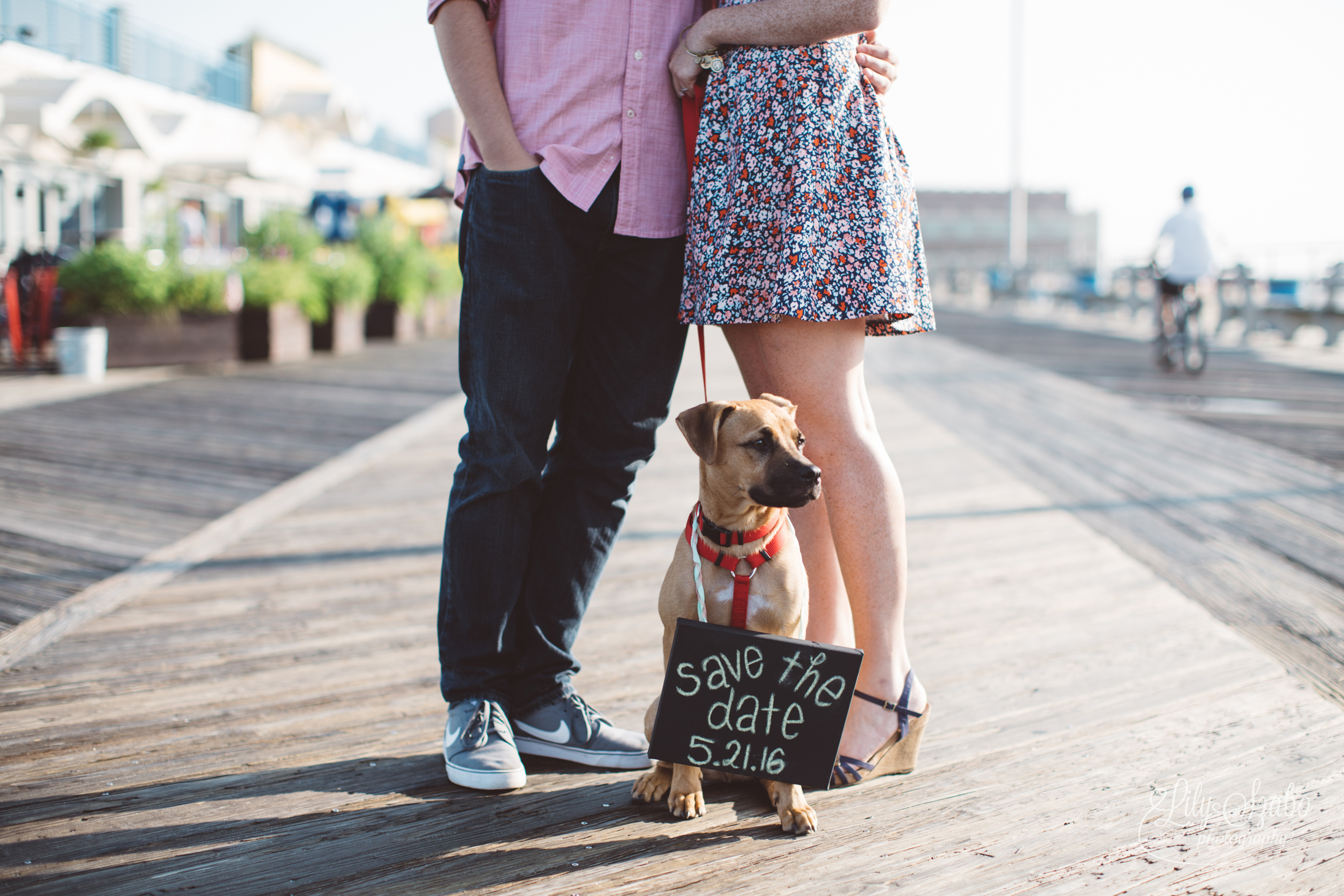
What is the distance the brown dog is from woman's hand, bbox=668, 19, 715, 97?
596 mm

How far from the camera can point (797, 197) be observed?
172 centimetres

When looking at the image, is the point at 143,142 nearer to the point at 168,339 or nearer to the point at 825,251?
the point at 168,339

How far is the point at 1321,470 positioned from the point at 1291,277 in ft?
40.0

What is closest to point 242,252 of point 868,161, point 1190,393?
point 1190,393

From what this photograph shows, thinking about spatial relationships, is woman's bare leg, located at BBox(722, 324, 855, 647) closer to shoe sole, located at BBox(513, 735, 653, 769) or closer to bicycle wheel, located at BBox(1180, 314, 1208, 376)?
shoe sole, located at BBox(513, 735, 653, 769)

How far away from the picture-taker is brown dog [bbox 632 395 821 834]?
170 centimetres

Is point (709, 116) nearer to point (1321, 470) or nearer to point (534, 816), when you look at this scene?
point (534, 816)

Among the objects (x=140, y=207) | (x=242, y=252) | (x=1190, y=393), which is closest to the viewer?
(x=1190, y=393)

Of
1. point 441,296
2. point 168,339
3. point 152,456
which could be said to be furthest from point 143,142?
point 152,456

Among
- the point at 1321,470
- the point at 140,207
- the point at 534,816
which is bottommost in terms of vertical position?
the point at 534,816

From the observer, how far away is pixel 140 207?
717 inches

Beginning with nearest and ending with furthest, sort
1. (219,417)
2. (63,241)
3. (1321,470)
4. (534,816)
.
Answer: (534,816), (1321,470), (219,417), (63,241)

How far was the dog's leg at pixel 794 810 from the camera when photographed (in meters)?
1.67

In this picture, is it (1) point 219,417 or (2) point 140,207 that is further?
(2) point 140,207
